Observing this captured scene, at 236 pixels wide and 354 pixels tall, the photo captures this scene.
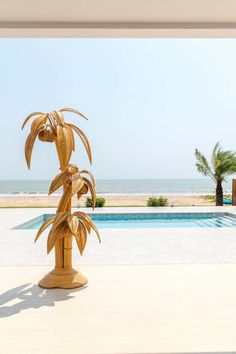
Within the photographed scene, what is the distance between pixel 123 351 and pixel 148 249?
340 centimetres

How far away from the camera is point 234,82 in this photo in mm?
39375

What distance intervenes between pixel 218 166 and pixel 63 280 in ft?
36.9

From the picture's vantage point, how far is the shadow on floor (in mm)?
2467

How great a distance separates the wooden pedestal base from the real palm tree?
10915mm

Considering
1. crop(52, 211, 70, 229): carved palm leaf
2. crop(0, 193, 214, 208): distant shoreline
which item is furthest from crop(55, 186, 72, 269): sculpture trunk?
crop(0, 193, 214, 208): distant shoreline

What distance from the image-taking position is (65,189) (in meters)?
2.90

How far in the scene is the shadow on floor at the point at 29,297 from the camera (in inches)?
97.1

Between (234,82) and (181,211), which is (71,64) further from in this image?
(181,211)

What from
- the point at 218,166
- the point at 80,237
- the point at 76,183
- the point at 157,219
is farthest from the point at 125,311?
the point at 218,166

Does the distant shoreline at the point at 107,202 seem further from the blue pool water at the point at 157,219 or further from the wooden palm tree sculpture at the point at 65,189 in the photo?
the wooden palm tree sculpture at the point at 65,189

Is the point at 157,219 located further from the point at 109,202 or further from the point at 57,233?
the point at 109,202

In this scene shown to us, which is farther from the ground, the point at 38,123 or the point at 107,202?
the point at 38,123
